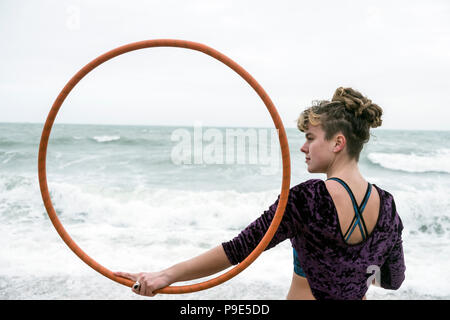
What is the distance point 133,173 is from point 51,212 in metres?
16.3

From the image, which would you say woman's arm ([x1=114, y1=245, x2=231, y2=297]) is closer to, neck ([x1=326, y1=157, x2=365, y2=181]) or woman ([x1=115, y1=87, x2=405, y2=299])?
woman ([x1=115, y1=87, x2=405, y2=299])

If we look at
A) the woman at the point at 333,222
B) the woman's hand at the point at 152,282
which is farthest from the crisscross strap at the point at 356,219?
the woman's hand at the point at 152,282

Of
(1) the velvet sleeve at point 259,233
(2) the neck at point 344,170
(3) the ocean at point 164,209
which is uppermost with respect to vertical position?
(2) the neck at point 344,170

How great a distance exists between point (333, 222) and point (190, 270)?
25.6 inches

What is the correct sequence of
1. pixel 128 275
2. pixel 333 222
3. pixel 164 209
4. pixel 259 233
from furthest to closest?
pixel 164 209 → pixel 128 275 → pixel 259 233 → pixel 333 222

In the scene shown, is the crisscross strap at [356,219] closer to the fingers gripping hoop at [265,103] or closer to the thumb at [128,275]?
the fingers gripping hoop at [265,103]

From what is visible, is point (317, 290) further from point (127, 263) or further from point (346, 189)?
point (127, 263)

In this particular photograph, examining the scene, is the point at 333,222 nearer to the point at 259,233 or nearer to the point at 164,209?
the point at 259,233

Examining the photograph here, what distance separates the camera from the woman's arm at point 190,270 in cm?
168

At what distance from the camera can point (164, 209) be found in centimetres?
1279

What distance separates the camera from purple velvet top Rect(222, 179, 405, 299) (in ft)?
5.26

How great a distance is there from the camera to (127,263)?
8219mm

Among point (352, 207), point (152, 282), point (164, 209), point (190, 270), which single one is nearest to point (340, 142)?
point (352, 207)

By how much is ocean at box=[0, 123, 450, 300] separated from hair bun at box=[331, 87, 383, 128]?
1398 mm
